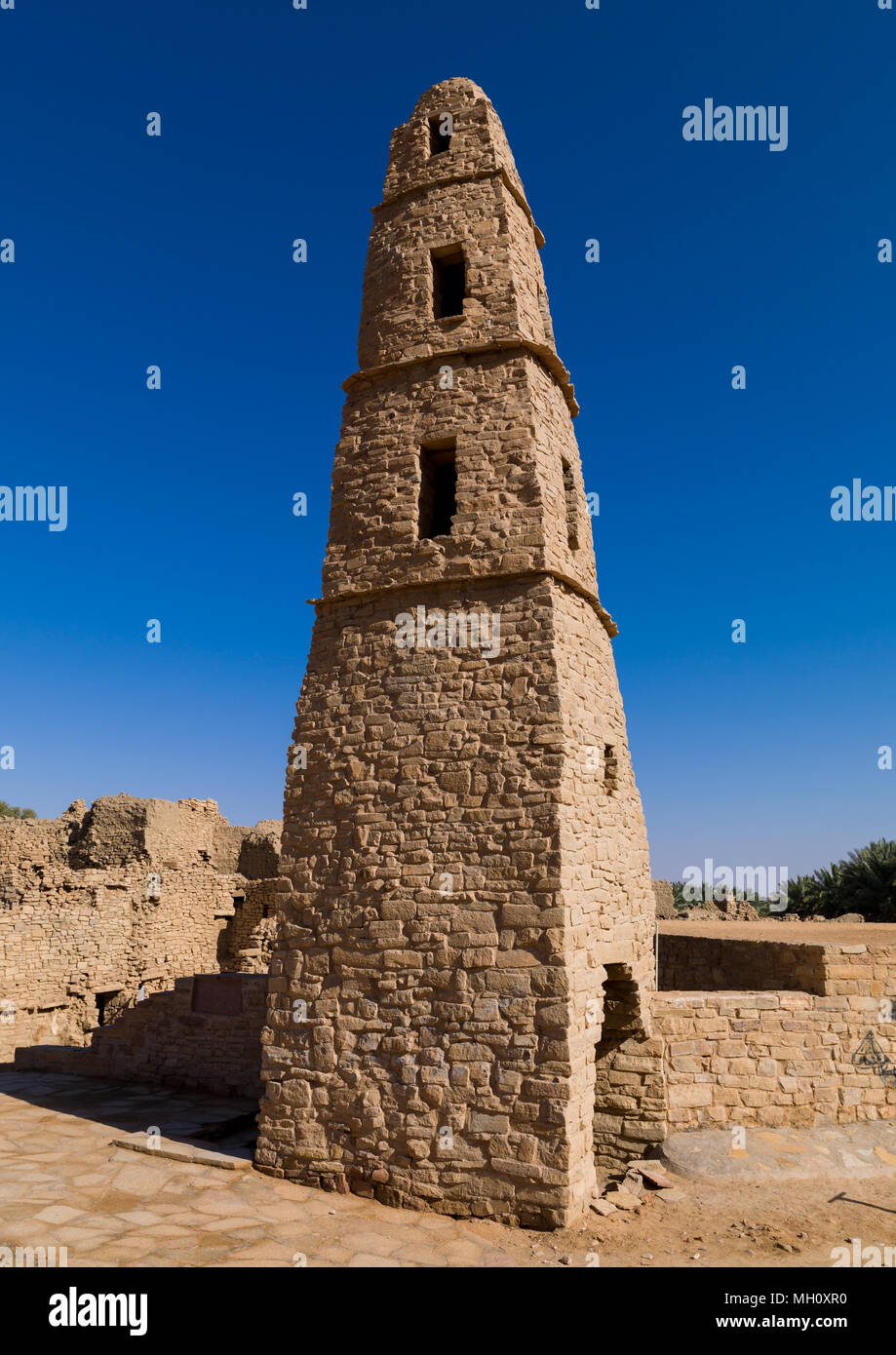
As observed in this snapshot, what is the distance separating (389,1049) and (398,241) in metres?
10.4

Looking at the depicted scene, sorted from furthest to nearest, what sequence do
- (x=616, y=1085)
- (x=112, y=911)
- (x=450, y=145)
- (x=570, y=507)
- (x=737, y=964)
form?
1. (x=112, y=911)
2. (x=737, y=964)
3. (x=450, y=145)
4. (x=570, y=507)
5. (x=616, y=1085)

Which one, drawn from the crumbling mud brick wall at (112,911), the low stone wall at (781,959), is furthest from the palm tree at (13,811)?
the low stone wall at (781,959)

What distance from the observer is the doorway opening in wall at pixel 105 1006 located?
1694 centimetres

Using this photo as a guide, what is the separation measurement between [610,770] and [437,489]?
14.4 feet

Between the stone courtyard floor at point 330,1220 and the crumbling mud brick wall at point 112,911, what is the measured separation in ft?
23.1

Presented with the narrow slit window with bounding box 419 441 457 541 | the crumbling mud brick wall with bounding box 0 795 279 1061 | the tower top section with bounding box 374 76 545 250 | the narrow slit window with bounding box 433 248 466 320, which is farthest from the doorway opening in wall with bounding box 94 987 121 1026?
the tower top section with bounding box 374 76 545 250

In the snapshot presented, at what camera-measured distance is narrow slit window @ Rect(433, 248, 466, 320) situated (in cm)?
1081

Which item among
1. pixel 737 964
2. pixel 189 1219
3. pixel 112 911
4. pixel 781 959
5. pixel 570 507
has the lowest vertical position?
pixel 189 1219

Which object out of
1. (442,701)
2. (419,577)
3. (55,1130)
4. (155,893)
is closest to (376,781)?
(442,701)

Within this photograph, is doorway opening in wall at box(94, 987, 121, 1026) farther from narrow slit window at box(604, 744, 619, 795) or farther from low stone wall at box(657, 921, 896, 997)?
narrow slit window at box(604, 744, 619, 795)

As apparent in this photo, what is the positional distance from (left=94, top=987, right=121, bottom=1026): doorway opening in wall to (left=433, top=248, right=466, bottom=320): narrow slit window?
15431mm

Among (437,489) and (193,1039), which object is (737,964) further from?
(437,489)

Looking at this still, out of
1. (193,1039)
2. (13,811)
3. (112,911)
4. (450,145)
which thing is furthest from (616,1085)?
(13,811)

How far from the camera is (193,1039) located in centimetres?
1171
